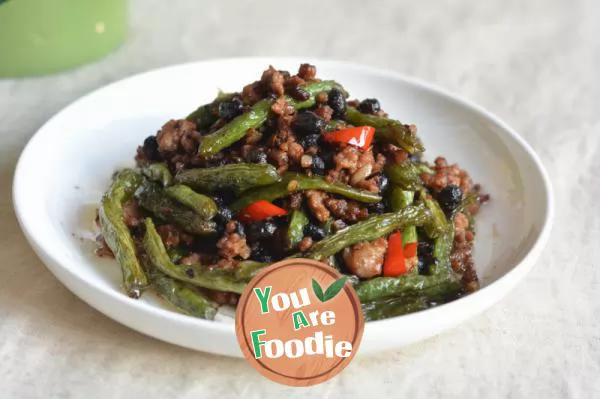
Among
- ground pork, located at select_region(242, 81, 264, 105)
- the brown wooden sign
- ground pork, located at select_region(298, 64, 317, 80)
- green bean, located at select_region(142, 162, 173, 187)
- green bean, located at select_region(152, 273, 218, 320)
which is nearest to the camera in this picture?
the brown wooden sign

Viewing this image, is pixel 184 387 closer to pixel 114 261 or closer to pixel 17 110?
pixel 114 261

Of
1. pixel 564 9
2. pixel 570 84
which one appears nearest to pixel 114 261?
pixel 570 84

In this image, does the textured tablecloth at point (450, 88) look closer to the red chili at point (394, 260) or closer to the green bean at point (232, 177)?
the red chili at point (394, 260)

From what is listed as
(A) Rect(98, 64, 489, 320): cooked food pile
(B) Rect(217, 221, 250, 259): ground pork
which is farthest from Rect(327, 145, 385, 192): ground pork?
(B) Rect(217, 221, 250, 259): ground pork

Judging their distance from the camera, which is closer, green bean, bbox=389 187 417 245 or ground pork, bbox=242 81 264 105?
green bean, bbox=389 187 417 245

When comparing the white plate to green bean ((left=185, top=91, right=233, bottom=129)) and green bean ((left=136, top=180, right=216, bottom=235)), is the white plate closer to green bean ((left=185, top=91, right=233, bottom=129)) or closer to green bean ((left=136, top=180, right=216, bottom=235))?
green bean ((left=136, top=180, right=216, bottom=235))

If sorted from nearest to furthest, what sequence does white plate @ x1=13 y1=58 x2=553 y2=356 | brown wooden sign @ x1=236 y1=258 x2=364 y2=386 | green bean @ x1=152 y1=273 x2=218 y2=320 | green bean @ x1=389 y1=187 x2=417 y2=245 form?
brown wooden sign @ x1=236 y1=258 x2=364 y2=386, white plate @ x1=13 y1=58 x2=553 y2=356, green bean @ x1=152 y1=273 x2=218 y2=320, green bean @ x1=389 y1=187 x2=417 y2=245
